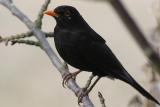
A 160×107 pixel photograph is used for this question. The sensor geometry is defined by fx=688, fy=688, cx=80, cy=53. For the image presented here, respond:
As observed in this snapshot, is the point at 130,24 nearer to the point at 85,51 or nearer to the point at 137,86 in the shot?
the point at 137,86

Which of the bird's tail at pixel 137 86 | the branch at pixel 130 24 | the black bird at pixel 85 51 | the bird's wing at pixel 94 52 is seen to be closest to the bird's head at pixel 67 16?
the black bird at pixel 85 51

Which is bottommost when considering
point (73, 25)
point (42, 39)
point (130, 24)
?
point (73, 25)

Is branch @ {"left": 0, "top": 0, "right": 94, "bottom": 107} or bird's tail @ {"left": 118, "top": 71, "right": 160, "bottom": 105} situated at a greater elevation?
branch @ {"left": 0, "top": 0, "right": 94, "bottom": 107}

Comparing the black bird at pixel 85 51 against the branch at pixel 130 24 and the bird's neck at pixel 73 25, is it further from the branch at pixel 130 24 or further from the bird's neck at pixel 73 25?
the branch at pixel 130 24

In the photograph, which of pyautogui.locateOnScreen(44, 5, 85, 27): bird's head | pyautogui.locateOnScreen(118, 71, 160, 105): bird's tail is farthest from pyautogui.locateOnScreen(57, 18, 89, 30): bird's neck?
pyautogui.locateOnScreen(118, 71, 160, 105): bird's tail

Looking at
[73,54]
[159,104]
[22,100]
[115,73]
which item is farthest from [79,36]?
[22,100]

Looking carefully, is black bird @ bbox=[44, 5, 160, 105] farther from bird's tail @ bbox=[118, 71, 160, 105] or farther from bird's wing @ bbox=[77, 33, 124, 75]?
bird's tail @ bbox=[118, 71, 160, 105]

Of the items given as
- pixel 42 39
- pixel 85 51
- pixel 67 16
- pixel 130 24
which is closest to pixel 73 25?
pixel 67 16

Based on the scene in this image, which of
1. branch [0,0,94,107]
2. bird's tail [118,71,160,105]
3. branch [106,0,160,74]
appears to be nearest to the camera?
branch [106,0,160,74]
